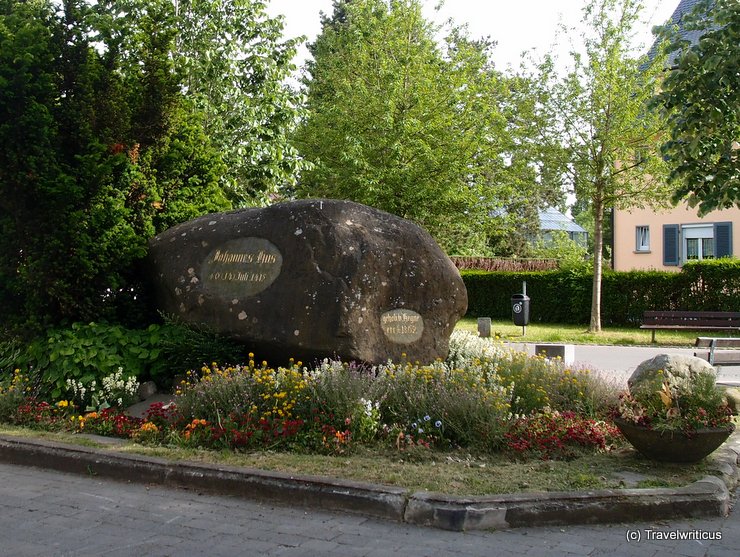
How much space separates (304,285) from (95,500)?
3.26 meters

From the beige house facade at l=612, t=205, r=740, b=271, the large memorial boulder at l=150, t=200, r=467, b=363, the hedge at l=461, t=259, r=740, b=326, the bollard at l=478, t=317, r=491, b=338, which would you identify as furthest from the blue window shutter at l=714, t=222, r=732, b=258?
the large memorial boulder at l=150, t=200, r=467, b=363

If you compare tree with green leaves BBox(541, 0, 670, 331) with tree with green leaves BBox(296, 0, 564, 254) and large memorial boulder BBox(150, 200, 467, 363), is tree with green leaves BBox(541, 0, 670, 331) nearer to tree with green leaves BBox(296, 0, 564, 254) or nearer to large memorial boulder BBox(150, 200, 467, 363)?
tree with green leaves BBox(296, 0, 564, 254)

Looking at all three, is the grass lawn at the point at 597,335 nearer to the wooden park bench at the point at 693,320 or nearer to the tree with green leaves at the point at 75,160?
the wooden park bench at the point at 693,320

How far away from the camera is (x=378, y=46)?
21.2m

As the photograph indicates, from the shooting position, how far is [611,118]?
17.2 m

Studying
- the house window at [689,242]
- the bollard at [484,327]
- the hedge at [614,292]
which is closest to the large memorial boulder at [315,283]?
the bollard at [484,327]

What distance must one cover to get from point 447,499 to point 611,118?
573 inches

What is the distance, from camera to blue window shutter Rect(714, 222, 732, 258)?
89.0ft

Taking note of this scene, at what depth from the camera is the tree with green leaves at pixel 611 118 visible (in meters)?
16.9

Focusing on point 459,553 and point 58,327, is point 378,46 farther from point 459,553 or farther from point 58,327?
point 459,553

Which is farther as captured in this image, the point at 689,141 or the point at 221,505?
the point at 689,141

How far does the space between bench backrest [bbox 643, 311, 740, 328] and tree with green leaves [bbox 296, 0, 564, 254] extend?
183 inches

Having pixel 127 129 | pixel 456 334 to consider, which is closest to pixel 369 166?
pixel 456 334

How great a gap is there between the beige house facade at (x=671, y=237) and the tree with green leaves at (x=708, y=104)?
20.0 meters
